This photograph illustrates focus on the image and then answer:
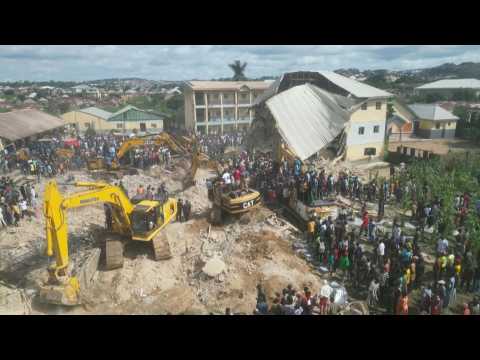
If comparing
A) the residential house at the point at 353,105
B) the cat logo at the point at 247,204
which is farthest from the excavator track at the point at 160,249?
the residential house at the point at 353,105

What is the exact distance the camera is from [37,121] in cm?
3169

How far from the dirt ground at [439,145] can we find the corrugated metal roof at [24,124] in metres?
30.7

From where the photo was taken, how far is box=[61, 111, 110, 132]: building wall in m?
43.2

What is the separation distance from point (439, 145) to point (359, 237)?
91.6ft

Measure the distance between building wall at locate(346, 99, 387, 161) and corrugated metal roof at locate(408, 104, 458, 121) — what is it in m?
14.9

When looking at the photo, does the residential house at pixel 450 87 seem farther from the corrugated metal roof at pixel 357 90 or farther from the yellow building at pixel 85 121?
the yellow building at pixel 85 121

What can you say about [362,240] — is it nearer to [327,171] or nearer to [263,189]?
[263,189]

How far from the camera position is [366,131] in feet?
91.4

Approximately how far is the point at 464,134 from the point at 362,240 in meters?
33.6

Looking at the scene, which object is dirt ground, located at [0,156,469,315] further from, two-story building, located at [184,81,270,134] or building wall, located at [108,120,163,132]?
building wall, located at [108,120,163,132]

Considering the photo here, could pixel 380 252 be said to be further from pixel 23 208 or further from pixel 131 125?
pixel 131 125

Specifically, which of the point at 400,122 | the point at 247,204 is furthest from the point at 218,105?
the point at 247,204

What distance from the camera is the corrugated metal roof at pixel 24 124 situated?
25044 millimetres

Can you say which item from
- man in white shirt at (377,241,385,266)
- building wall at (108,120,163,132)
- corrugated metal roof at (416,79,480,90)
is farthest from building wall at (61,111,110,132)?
corrugated metal roof at (416,79,480,90)
